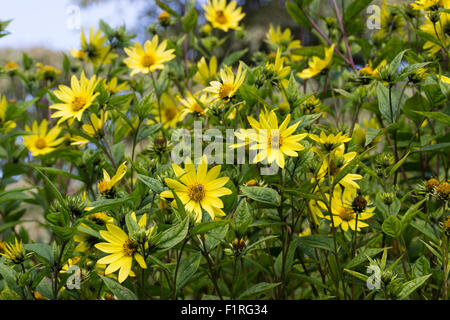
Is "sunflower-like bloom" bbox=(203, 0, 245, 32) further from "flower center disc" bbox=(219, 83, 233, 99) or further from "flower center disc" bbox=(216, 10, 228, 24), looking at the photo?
"flower center disc" bbox=(219, 83, 233, 99)

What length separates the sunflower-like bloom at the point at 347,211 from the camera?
2.09 feet

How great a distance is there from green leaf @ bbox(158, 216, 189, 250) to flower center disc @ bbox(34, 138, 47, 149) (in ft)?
2.30

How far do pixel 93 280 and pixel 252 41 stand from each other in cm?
356

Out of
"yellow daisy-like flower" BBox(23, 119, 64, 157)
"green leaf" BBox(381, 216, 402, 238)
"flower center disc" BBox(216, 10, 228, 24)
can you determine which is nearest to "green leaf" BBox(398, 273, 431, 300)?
"green leaf" BBox(381, 216, 402, 238)

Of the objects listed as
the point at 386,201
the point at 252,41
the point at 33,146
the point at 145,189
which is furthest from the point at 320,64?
the point at 252,41

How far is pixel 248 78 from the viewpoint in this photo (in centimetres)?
70

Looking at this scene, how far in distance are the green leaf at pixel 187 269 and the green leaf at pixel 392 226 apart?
0.87ft

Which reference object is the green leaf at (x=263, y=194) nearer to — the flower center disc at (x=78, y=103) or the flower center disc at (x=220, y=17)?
the flower center disc at (x=78, y=103)

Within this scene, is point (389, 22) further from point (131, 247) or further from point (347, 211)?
point (131, 247)

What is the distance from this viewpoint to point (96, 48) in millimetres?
1194

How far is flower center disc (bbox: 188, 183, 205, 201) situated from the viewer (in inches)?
22.7

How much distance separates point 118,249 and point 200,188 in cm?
13

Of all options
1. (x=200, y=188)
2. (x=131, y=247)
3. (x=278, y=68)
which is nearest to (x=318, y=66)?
(x=278, y=68)
